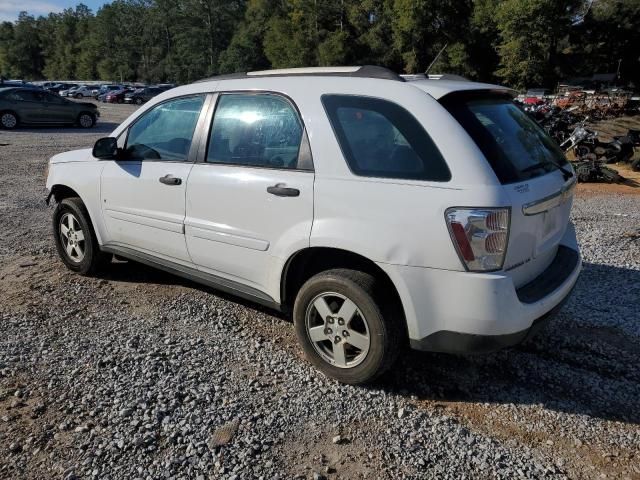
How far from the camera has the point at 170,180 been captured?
3.93 meters

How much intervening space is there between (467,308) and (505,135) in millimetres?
1071

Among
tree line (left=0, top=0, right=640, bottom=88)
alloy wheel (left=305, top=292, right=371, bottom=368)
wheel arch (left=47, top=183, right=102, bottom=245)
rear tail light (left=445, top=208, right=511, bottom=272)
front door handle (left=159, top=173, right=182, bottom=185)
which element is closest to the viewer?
rear tail light (left=445, top=208, right=511, bottom=272)

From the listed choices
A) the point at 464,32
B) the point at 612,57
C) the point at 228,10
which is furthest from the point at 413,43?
the point at 228,10

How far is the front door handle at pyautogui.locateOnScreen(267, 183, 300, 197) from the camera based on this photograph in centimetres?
321

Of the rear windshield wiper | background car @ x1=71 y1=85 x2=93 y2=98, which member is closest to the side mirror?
the rear windshield wiper

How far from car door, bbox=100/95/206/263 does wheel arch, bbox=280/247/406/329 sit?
95 cm

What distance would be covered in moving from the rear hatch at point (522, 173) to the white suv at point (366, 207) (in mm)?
13

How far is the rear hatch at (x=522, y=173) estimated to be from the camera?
2.77 meters

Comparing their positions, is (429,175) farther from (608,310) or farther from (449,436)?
(608,310)

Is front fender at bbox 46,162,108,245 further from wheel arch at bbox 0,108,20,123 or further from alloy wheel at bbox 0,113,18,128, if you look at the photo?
alloy wheel at bbox 0,113,18,128

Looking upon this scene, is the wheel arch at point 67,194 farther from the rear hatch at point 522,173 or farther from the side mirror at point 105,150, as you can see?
the rear hatch at point 522,173

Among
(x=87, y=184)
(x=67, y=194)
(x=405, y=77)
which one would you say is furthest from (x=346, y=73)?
(x=67, y=194)

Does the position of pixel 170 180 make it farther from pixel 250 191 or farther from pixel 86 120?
pixel 86 120

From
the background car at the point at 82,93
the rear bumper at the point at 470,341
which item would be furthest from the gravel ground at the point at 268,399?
the background car at the point at 82,93
